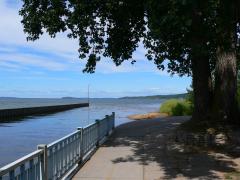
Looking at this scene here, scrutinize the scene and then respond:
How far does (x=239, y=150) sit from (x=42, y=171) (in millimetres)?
7480

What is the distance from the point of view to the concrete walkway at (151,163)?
37.6 feet

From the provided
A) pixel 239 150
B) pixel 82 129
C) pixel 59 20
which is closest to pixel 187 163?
pixel 239 150

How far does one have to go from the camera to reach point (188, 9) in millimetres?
8633

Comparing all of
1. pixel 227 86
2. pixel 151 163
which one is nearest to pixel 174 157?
pixel 151 163

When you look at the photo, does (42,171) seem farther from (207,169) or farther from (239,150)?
(239,150)

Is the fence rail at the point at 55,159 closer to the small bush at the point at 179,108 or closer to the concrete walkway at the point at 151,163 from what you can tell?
the concrete walkway at the point at 151,163

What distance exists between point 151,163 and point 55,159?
156 inches

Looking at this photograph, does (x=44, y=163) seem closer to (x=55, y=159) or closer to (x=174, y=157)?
(x=55, y=159)

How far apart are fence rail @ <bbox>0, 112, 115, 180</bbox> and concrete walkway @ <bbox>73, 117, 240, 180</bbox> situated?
41 centimetres

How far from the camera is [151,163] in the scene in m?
13.1

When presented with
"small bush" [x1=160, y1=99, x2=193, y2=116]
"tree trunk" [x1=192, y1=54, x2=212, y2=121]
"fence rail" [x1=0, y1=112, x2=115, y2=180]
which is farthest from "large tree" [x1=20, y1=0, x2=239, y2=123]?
"small bush" [x1=160, y1=99, x2=193, y2=116]

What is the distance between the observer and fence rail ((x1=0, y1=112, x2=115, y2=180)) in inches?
282

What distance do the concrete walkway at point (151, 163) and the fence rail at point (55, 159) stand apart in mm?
409

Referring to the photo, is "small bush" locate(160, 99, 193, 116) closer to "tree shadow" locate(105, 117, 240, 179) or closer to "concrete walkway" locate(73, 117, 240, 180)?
"tree shadow" locate(105, 117, 240, 179)
